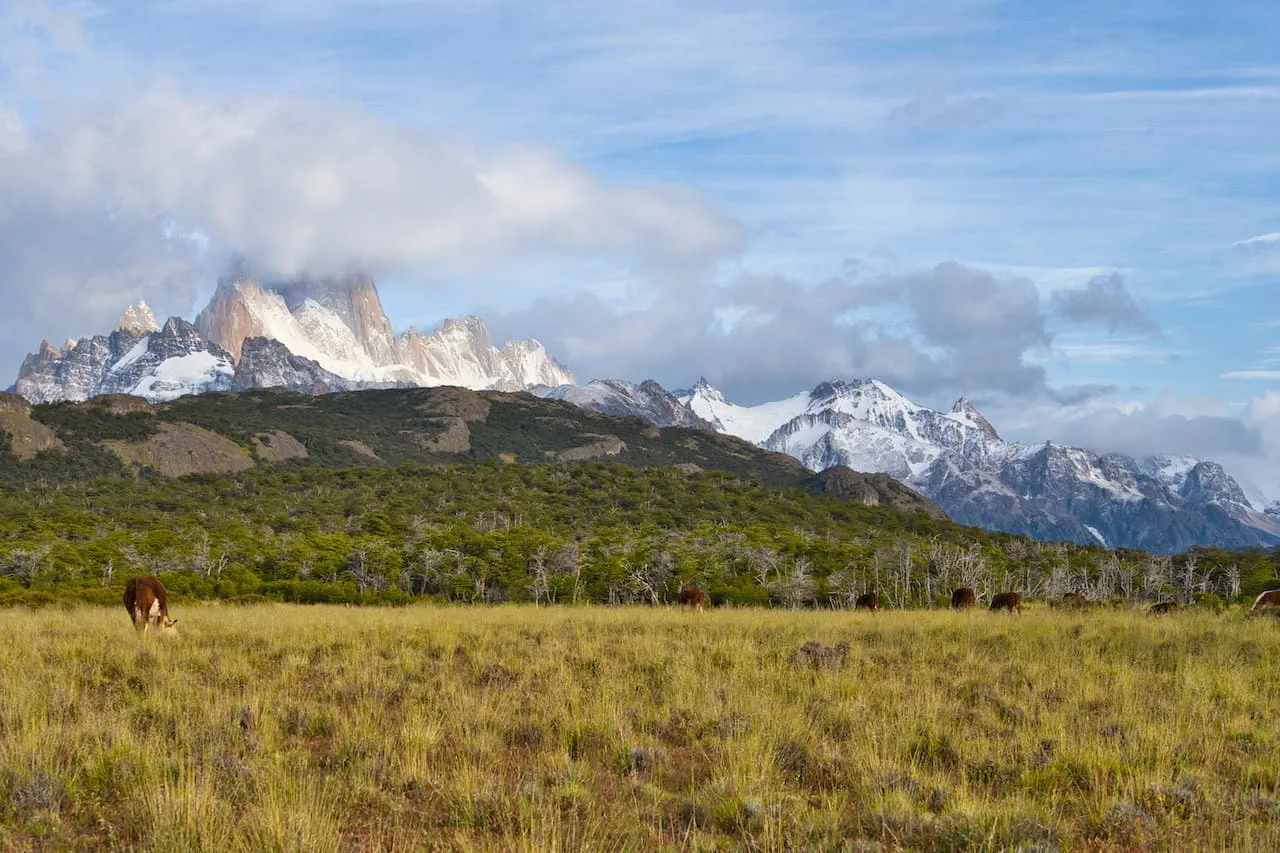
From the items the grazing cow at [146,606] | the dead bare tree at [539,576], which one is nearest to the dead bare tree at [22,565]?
the dead bare tree at [539,576]

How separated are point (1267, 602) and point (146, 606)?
26838mm

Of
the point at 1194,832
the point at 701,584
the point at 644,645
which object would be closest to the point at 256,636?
the point at 644,645

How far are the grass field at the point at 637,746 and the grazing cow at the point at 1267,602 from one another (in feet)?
22.0

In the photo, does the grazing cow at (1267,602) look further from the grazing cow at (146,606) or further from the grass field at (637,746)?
the grazing cow at (146,606)

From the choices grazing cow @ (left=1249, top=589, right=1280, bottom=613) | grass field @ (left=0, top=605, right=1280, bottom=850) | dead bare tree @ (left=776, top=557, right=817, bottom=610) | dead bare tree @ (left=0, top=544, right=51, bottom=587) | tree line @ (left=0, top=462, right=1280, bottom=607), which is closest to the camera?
grass field @ (left=0, top=605, right=1280, bottom=850)

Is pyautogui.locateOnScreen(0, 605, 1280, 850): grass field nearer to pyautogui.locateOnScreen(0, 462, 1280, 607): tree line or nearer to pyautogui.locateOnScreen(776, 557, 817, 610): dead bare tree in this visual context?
pyautogui.locateOnScreen(0, 462, 1280, 607): tree line

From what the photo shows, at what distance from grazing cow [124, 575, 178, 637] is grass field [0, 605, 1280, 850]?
6.05ft

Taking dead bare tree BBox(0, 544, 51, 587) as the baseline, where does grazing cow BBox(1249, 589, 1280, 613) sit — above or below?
above

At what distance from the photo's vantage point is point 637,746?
9.15 metres

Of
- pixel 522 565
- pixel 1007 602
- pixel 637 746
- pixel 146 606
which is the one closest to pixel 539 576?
pixel 522 565

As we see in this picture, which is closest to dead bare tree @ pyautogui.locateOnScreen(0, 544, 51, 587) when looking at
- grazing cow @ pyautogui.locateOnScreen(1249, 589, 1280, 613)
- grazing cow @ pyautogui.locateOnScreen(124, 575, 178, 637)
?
grazing cow @ pyautogui.locateOnScreen(124, 575, 178, 637)

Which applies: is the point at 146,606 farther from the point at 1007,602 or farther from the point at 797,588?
the point at 797,588

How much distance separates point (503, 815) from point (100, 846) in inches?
117

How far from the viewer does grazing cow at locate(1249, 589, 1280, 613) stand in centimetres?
2170
